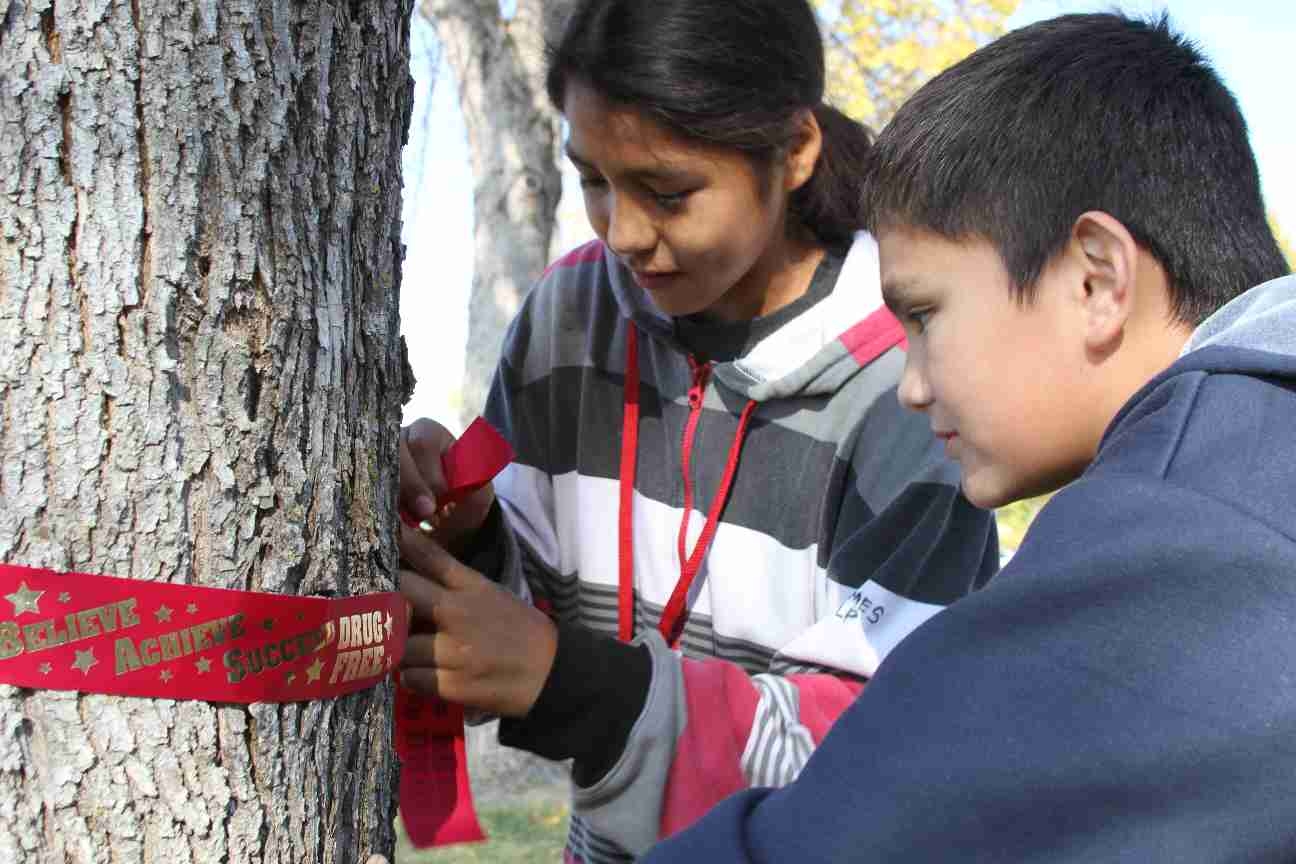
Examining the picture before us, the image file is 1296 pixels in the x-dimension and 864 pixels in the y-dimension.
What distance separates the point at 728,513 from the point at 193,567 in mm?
1074

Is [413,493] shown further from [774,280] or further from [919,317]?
[774,280]

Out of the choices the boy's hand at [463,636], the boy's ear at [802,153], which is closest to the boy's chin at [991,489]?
the boy's hand at [463,636]

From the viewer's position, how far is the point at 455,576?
1.66 meters

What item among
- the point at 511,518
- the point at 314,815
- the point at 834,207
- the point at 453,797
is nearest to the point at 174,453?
the point at 314,815

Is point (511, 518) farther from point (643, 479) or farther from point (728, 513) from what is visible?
point (728, 513)

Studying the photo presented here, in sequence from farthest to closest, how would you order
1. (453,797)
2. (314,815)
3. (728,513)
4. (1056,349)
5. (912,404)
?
(728,513)
(453,797)
(912,404)
(1056,349)
(314,815)

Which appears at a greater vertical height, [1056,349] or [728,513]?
[1056,349]

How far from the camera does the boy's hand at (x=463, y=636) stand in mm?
1626

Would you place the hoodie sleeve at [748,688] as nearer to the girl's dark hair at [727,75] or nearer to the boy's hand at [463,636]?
the boy's hand at [463,636]

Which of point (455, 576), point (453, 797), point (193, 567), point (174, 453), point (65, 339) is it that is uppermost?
point (65, 339)

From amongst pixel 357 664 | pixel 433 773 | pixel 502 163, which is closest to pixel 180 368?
pixel 357 664

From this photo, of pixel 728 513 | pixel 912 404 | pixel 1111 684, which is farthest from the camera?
pixel 728 513

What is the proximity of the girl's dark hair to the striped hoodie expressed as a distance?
123 mm

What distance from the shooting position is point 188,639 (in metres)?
1.20
